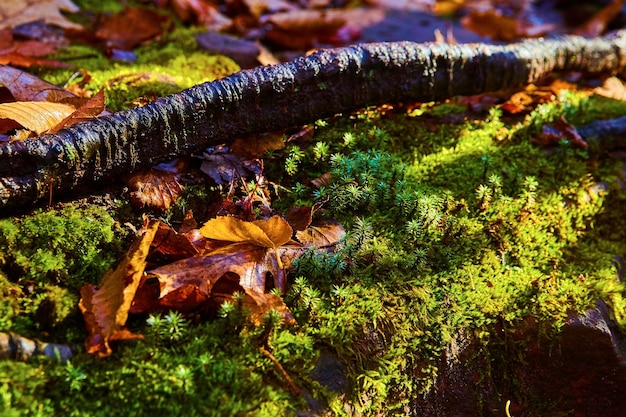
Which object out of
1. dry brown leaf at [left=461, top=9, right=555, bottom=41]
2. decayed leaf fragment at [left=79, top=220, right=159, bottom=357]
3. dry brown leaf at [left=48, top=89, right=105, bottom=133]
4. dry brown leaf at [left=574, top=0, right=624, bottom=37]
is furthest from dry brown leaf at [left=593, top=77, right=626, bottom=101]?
decayed leaf fragment at [left=79, top=220, right=159, bottom=357]

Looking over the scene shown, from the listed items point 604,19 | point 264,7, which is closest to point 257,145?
point 264,7

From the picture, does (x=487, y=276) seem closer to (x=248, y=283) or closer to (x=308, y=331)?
(x=308, y=331)

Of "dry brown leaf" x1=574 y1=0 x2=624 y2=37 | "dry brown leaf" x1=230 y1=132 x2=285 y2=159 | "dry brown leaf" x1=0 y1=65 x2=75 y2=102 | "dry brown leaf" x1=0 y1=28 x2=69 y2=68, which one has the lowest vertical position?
"dry brown leaf" x1=230 y1=132 x2=285 y2=159

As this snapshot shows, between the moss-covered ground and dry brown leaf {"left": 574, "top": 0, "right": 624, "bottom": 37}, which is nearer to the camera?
the moss-covered ground

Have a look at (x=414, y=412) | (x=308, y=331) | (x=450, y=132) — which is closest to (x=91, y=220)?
(x=308, y=331)

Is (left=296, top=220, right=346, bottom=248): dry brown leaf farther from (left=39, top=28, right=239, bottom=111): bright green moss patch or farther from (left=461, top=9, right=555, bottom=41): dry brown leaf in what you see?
(left=461, top=9, right=555, bottom=41): dry brown leaf

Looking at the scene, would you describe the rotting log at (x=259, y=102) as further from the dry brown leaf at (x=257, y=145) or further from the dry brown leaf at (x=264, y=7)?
the dry brown leaf at (x=264, y=7)

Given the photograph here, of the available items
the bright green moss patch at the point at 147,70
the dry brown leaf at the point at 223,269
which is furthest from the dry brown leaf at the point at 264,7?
the dry brown leaf at the point at 223,269
